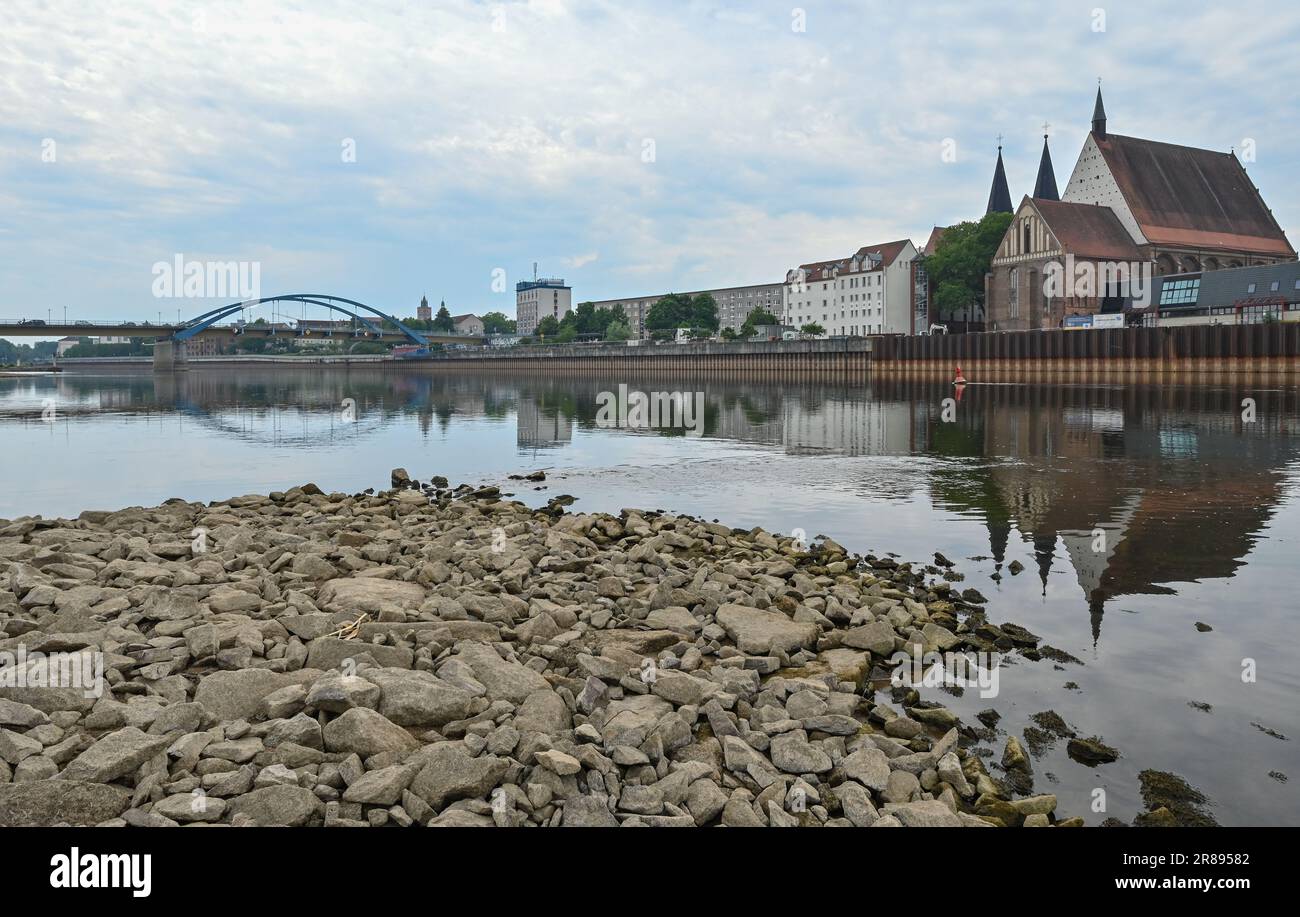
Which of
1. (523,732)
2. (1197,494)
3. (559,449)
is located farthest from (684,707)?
(559,449)

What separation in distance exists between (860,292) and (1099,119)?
4715 cm

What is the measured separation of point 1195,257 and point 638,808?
5165 inches

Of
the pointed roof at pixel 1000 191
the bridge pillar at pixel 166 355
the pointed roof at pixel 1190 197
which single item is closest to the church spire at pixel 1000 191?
the pointed roof at pixel 1000 191

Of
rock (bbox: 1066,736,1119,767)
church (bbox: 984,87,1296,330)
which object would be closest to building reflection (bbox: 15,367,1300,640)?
rock (bbox: 1066,736,1119,767)

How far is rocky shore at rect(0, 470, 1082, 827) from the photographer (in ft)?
20.4

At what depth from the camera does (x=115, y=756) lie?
6.37m

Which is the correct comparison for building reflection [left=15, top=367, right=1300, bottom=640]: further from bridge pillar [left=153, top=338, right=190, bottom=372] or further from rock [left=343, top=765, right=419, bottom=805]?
bridge pillar [left=153, top=338, right=190, bottom=372]

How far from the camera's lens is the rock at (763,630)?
996cm

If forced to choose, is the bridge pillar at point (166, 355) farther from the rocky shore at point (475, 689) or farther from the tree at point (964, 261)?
the rocky shore at point (475, 689)

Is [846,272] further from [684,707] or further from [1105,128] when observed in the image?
[684,707]

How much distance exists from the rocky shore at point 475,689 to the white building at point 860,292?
13486 centimetres

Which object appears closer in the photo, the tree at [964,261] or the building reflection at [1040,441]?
the building reflection at [1040,441]

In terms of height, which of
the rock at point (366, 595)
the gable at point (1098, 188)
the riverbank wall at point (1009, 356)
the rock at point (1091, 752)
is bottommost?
the rock at point (1091, 752)

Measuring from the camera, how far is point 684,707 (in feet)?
→ 25.9
